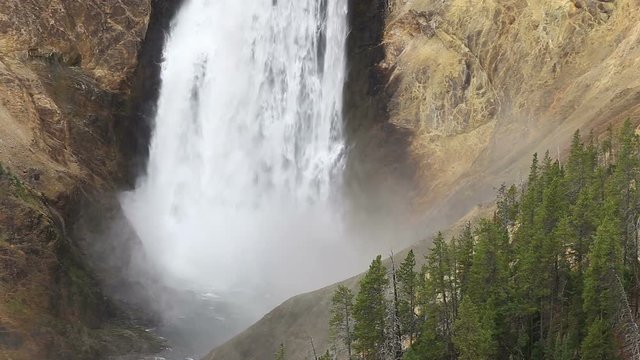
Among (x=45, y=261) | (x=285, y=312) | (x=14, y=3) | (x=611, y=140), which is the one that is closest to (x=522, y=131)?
(x=611, y=140)

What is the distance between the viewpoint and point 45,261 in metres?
54.2

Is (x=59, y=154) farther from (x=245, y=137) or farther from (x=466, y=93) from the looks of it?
(x=466, y=93)

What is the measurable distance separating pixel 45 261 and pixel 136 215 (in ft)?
62.0

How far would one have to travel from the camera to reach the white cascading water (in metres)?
73.8

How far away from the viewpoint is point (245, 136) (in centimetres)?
7931

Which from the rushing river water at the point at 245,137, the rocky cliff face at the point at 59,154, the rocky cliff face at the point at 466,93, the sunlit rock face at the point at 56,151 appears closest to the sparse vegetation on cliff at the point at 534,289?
the rocky cliff face at the point at 466,93

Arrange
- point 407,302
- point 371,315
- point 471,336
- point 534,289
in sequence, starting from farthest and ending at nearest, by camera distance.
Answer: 1. point 407,302
2. point 534,289
3. point 371,315
4. point 471,336

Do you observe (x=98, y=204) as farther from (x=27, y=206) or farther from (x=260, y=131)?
(x=260, y=131)

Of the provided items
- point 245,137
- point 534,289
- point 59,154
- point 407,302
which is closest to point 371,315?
Answer: point 407,302

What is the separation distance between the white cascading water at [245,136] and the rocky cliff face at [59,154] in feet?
19.7

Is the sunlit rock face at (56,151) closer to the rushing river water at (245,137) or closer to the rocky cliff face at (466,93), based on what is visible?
the rushing river water at (245,137)

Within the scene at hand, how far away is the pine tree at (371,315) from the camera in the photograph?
3709cm

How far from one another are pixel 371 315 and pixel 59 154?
123 ft

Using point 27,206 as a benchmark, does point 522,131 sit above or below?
below
